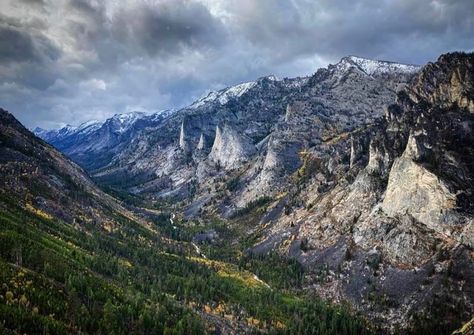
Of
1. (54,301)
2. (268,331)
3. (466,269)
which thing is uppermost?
(466,269)

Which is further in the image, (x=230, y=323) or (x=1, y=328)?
(x=230, y=323)

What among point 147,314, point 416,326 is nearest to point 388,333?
point 416,326

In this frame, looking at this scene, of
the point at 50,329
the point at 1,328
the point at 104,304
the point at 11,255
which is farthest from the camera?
the point at 11,255

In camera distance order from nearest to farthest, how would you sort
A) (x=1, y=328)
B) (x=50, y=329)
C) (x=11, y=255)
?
(x=1, y=328), (x=50, y=329), (x=11, y=255)

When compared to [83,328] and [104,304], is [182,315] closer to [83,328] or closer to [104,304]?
[104,304]

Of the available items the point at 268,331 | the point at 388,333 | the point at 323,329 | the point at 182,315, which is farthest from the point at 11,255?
the point at 388,333

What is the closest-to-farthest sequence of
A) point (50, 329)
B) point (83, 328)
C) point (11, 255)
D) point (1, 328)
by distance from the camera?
point (1, 328) → point (50, 329) → point (83, 328) → point (11, 255)

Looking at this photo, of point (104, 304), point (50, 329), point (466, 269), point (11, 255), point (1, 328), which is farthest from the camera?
point (466, 269)

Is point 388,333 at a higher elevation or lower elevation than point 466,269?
lower

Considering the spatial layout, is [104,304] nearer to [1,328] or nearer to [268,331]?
[1,328]
